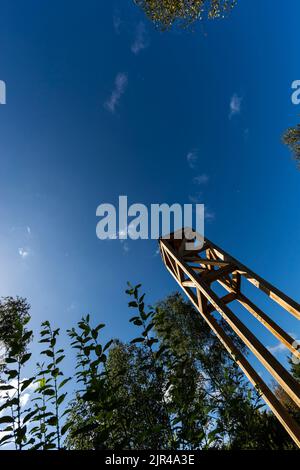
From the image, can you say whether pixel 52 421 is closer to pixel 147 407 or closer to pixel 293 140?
pixel 147 407

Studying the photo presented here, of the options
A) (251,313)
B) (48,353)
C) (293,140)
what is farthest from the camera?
(293,140)

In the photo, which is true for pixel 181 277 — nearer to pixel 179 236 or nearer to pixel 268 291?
pixel 179 236

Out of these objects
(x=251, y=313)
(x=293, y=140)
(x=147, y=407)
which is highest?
(x=293, y=140)

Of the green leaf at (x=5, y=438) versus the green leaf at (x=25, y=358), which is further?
the green leaf at (x=25, y=358)

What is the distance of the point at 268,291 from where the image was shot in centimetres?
420

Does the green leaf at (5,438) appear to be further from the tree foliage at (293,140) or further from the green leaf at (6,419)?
the tree foliage at (293,140)

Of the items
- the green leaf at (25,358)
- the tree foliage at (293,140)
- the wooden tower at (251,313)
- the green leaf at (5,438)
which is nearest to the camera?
the green leaf at (5,438)

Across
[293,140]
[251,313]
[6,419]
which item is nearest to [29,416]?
[6,419]

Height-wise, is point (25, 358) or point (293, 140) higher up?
point (293, 140)

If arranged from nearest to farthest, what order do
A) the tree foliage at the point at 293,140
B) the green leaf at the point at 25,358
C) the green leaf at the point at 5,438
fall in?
the green leaf at the point at 5,438 → the green leaf at the point at 25,358 → the tree foliage at the point at 293,140

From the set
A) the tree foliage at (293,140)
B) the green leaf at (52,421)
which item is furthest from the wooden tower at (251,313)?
the tree foliage at (293,140)

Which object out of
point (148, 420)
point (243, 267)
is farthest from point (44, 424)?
point (243, 267)

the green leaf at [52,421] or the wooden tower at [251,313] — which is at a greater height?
the wooden tower at [251,313]

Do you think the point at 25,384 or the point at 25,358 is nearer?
the point at 25,384
